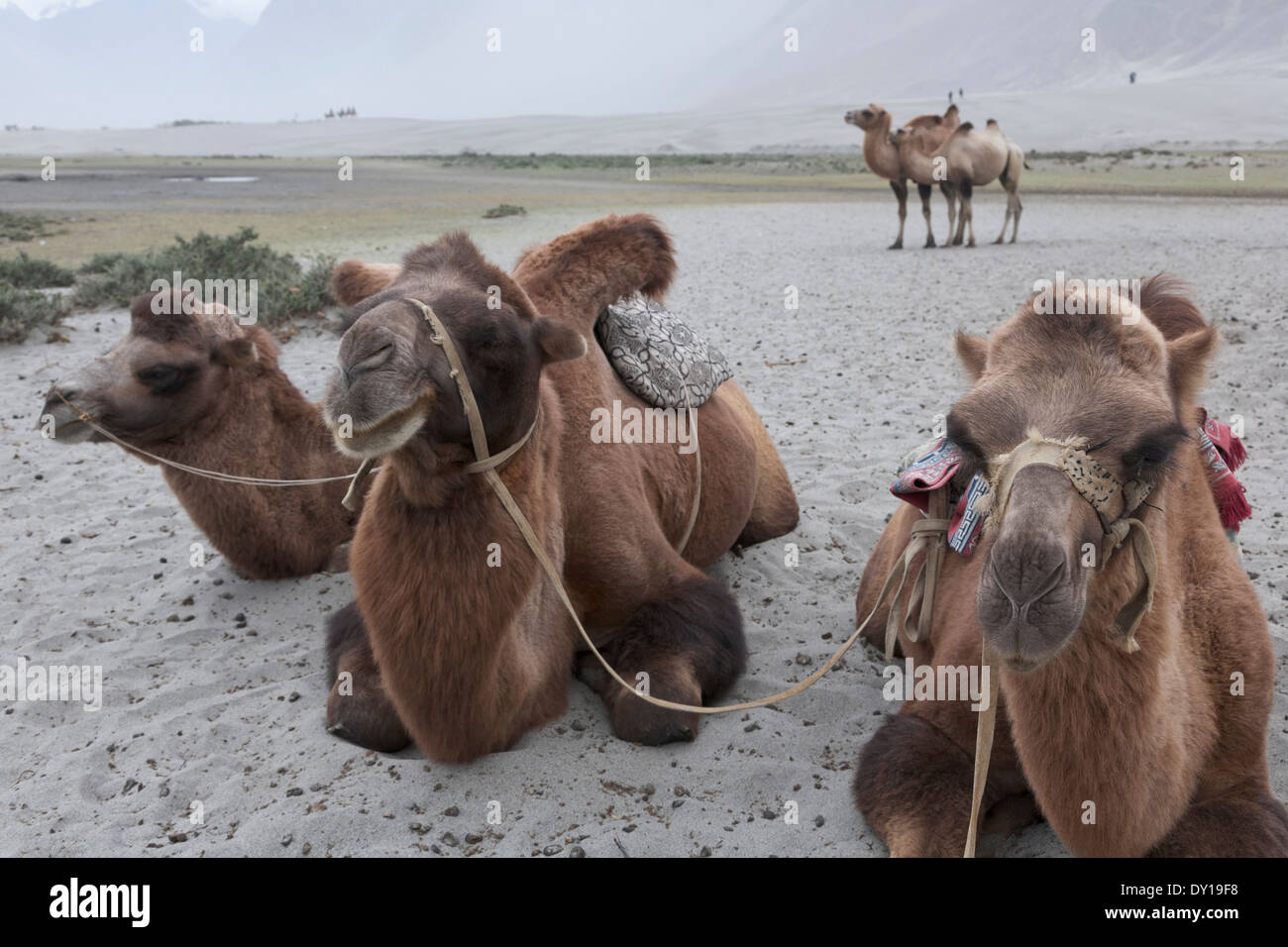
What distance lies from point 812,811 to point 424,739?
1.31 meters

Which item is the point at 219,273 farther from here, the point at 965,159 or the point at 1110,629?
the point at 965,159

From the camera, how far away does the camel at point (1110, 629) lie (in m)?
2.14

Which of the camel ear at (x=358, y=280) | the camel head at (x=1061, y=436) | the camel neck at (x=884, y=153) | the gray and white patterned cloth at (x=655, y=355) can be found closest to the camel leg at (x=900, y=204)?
the camel neck at (x=884, y=153)

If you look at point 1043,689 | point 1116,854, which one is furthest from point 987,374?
point 1116,854

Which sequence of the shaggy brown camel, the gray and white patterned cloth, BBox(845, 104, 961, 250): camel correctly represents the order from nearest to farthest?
the gray and white patterned cloth < the shaggy brown camel < BBox(845, 104, 961, 250): camel

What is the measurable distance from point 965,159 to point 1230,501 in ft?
58.9

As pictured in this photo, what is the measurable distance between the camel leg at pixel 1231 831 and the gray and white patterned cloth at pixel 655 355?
9.02 ft

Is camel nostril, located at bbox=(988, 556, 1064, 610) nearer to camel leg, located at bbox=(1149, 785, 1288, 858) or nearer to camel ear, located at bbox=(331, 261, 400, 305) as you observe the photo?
camel leg, located at bbox=(1149, 785, 1288, 858)

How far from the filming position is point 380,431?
2.86 m

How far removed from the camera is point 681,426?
4.95 metres

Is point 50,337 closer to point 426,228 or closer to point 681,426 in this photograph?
point 681,426

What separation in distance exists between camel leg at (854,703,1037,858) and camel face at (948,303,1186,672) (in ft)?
3.21

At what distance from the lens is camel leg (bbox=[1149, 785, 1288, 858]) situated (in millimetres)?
2615

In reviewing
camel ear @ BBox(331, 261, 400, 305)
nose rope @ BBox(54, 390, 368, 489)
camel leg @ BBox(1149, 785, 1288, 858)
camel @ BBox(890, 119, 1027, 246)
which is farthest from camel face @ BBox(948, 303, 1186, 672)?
camel @ BBox(890, 119, 1027, 246)
